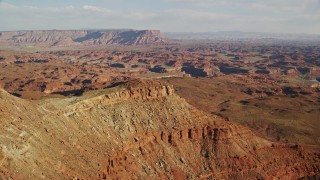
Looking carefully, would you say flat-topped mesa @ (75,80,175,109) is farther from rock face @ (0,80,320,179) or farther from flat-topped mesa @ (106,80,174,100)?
rock face @ (0,80,320,179)

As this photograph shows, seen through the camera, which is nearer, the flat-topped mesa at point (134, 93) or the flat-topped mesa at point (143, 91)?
the flat-topped mesa at point (134, 93)

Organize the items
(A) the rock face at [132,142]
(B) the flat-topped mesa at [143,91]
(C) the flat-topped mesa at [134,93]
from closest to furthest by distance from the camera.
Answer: (A) the rock face at [132,142] < (C) the flat-topped mesa at [134,93] < (B) the flat-topped mesa at [143,91]

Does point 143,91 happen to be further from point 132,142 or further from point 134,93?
point 132,142

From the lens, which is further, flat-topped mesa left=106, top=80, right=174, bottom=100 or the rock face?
flat-topped mesa left=106, top=80, right=174, bottom=100

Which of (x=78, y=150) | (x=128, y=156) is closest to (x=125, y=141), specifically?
(x=128, y=156)

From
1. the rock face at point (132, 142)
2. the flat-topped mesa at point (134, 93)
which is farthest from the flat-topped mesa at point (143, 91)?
the rock face at point (132, 142)

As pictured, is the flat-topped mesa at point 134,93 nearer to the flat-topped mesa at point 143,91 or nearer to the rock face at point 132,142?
the flat-topped mesa at point 143,91

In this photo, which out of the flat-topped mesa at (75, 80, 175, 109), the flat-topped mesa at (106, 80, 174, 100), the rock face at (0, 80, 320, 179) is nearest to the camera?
the rock face at (0, 80, 320, 179)

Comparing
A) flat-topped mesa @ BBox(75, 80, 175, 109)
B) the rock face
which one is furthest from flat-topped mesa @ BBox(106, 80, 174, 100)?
the rock face

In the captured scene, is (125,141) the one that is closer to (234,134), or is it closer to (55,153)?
(55,153)
